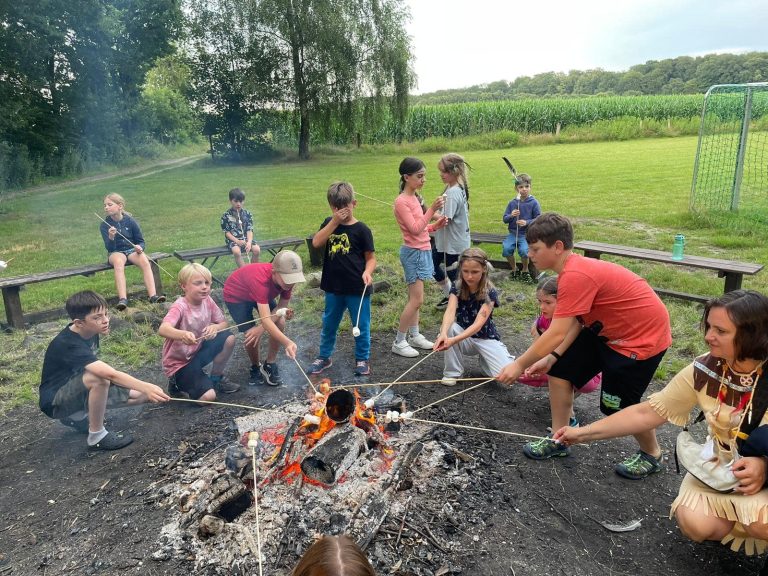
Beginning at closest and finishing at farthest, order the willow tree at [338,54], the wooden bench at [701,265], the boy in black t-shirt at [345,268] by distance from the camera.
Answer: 1. the boy in black t-shirt at [345,268]
2. the wooden bench at [701,265]
3. the willow tree at [338,54]

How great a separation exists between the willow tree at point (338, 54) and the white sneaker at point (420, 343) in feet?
72.0

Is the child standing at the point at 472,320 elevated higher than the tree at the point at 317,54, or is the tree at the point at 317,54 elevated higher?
the tree at the point at 317,54

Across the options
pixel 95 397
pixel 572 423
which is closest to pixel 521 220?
pixel 572 423

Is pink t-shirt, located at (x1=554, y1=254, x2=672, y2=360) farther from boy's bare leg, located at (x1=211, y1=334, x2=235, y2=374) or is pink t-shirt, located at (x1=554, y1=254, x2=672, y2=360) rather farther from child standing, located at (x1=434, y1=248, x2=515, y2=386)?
boy's bare leg, located at (x1=211, y1=334, x2=235, y2=374)

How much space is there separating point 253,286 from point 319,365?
1055 mm

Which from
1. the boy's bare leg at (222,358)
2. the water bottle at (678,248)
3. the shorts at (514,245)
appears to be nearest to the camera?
the boy's bare leg at (222,358)

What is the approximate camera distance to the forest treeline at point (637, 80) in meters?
46.6

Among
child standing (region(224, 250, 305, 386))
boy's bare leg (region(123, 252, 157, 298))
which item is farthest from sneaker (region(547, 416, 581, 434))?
boy's bare leg (region(123, 252, 157, 298))

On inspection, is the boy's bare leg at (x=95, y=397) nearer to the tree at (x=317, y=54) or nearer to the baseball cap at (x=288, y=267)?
the baseball cap at (x=288, y=267)

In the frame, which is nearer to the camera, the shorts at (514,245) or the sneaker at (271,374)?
the sneaker at (271,374)

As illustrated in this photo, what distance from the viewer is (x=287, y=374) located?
5.13m

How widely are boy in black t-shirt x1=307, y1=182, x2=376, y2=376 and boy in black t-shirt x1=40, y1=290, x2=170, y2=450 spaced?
1754mm

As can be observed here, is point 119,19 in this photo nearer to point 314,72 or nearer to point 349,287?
point 314,72

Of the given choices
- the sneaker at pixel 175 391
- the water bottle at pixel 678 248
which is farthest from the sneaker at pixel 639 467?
the water bottle at pixel 678 248
